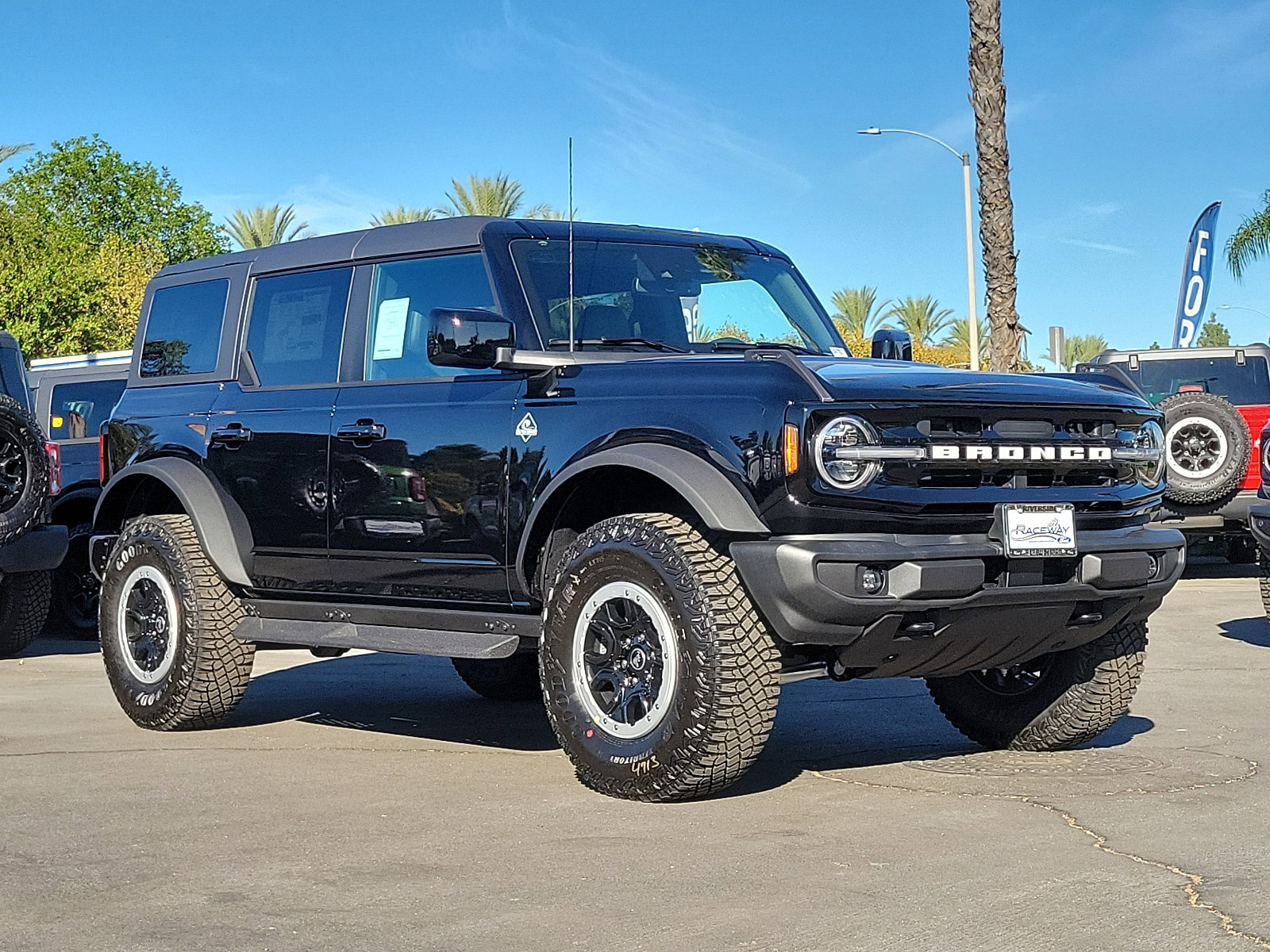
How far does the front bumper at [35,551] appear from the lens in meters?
10.5

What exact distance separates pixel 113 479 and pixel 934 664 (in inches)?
168

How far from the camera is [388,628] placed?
23.0ft

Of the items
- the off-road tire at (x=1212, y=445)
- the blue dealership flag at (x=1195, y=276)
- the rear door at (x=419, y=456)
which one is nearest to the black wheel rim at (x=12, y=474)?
the rear door at (x=419, y=456)

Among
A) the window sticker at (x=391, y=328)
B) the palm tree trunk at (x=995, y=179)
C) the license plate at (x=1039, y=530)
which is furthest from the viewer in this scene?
the palm tree trunk at (x=995, y=179)

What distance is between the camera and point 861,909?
4383mm

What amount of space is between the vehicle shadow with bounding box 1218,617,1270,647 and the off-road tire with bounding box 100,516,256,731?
639 centimetres

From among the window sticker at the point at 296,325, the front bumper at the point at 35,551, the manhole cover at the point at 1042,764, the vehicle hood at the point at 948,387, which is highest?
the window sticker at the point at 296,325

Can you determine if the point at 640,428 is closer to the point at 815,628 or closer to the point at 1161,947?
the point at 815,628

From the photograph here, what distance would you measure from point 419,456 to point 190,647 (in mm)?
1600

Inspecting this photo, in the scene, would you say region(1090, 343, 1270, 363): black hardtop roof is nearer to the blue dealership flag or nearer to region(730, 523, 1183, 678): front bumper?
region(730, 523, 1183, 678): front bumper

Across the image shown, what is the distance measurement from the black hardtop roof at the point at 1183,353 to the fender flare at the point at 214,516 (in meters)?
10.3

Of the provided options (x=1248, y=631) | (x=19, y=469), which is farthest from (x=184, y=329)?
(x=1248, y=631)

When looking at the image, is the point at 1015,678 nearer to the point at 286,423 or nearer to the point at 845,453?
the point at 845,453

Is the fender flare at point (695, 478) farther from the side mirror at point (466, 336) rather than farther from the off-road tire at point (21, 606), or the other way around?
the off-road tire at point (21, 606)
